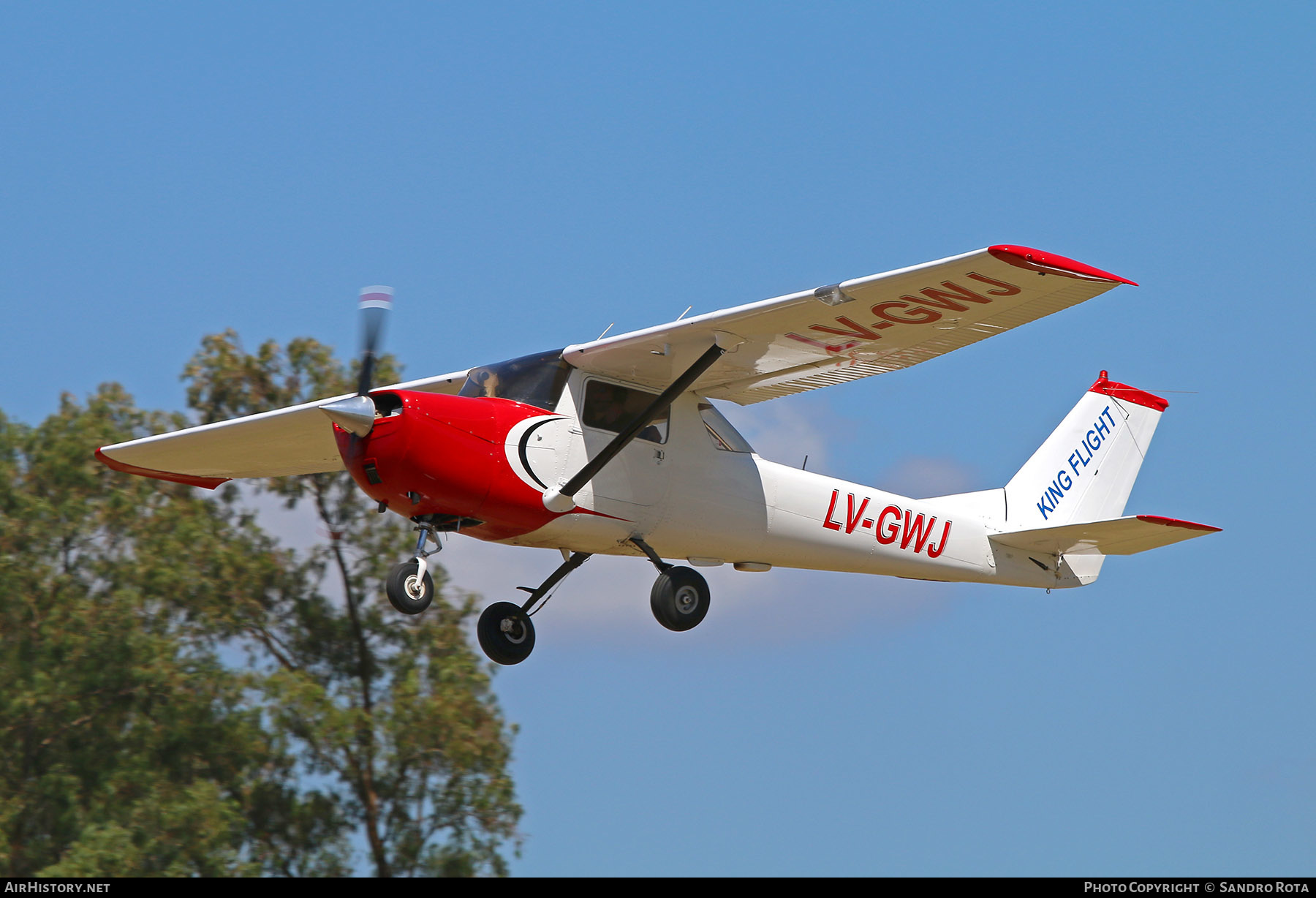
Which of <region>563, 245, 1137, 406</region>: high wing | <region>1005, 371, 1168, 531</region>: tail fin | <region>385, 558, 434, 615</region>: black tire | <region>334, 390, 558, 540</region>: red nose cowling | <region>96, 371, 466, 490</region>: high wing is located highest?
<region>1005, 371, 1168, 531</region>: tail fin

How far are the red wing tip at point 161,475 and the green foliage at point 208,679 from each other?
9020mm

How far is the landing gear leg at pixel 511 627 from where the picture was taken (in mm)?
11883

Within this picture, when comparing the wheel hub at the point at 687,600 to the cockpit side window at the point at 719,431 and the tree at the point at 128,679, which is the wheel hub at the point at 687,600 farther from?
the tree at the point at 128,679

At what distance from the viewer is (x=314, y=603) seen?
1070 inches

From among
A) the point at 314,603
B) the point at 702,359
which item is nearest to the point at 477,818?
the point at 314,603

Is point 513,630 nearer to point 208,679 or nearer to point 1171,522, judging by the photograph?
point 1171,522

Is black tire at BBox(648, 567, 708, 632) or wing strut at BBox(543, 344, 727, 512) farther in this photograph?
black tire at BBox(648, 567, 708, 632)

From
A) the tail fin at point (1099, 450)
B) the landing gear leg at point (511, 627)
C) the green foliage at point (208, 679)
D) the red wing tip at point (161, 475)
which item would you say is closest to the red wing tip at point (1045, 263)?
the landing gear leg at point (511, 627)

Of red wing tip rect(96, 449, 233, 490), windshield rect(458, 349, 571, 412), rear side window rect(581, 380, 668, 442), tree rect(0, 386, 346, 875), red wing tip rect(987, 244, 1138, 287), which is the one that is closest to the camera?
red wing tip rect(987, 244, 1138, 287)

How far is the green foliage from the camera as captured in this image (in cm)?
2414

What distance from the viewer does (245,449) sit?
1411 centimetres

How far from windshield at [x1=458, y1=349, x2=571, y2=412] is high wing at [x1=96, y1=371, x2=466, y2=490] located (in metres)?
1.52

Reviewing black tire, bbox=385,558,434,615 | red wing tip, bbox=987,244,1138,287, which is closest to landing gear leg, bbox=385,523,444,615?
black tire, bbox=385,558,434,615

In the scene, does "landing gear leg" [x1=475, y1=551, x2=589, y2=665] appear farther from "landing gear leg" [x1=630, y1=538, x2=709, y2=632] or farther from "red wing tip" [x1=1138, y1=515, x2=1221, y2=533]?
"red wing tip" [x1=1138, y1=515, x2=1221, y2=533]
